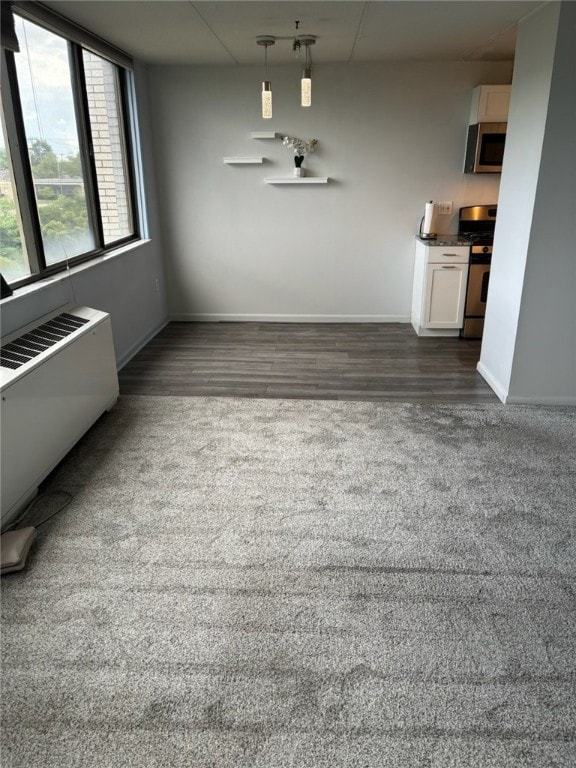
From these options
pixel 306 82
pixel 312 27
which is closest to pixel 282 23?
pixel 312 27

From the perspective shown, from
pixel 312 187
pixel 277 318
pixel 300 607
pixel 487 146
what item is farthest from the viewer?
pixel 277 318

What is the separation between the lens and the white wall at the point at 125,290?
10.4 ft

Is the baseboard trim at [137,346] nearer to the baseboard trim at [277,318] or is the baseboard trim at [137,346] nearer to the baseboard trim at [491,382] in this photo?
the baseboard trim at [277,318]

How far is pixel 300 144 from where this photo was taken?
5250mm

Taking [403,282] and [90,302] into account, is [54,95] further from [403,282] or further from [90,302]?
[403,282]

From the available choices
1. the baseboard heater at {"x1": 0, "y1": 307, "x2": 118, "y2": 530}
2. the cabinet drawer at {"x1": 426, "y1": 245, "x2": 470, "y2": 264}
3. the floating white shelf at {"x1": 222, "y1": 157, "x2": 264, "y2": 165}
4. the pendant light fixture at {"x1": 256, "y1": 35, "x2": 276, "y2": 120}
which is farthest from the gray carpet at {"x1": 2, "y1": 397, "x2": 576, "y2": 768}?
the floating white shelf at {"x1": 222, "y1": 157, "x2": 264, "y2": 165}

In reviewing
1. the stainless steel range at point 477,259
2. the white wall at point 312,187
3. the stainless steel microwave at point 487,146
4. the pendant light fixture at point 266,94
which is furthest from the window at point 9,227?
the stainless steel microwave at point 487,146

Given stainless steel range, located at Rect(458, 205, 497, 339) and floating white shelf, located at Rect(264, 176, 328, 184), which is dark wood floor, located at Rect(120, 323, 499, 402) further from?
floating white shelf, located at Rect(264, 176, 328, 184)

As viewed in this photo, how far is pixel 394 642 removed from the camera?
6.34 ft

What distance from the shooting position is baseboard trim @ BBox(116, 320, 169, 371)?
460 centimetres

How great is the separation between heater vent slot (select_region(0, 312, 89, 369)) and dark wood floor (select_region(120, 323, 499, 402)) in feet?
3.01

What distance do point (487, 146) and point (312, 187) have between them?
1645mm

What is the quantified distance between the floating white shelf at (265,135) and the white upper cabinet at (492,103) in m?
1.83

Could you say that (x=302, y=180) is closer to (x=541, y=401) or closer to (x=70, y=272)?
(x=70, y=272)
